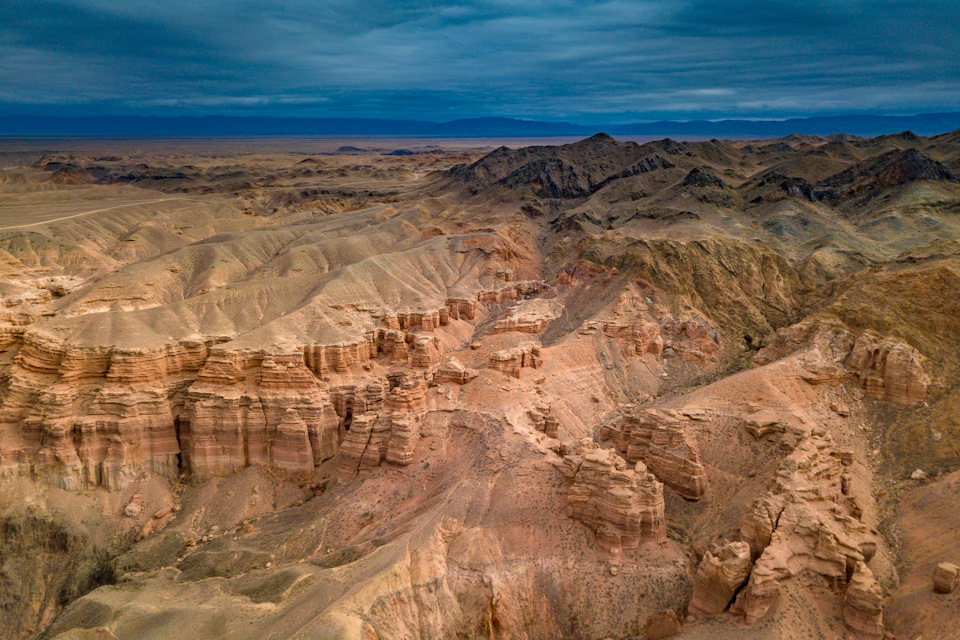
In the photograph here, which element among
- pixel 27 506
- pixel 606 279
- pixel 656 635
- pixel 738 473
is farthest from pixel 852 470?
pixel 27 506

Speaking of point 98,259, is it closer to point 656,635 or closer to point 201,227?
point 201,227

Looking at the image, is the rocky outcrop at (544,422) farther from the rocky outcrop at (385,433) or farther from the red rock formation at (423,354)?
the red rock formation at (423,354)

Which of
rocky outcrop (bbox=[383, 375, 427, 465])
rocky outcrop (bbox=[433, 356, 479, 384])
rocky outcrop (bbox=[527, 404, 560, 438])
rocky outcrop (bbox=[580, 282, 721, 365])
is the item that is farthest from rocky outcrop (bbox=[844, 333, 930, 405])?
rocky outcrop (bbox=[383, 375, 427, 465])

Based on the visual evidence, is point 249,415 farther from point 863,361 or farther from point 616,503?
point 863,361

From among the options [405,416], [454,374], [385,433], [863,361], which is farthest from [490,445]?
[863,361]

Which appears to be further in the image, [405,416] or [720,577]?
[405,416]

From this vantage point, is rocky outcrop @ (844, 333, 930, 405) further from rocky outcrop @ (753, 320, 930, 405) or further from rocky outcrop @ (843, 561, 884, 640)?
rocky outcrop @ (843, 561, 884, 640)
